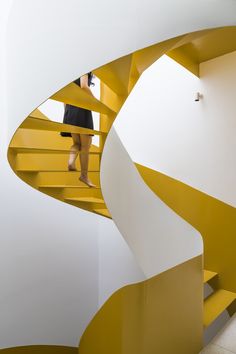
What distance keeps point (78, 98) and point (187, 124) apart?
187 cm

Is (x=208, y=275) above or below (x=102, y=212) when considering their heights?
below

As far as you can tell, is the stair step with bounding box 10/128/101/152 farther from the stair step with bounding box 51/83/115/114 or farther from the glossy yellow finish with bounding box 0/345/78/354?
the glossy yellow finish with bounding box 0/345/78/354

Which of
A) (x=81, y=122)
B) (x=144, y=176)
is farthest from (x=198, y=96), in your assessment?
(x=81, y=122)

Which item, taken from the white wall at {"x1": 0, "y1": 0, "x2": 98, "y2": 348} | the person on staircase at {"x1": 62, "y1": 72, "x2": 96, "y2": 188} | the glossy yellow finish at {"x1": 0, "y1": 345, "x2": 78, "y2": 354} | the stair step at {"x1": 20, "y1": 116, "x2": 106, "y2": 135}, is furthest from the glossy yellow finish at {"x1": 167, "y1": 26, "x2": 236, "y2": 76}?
the glossy yellow finish at {"x1": 0, "y1": 345, "x2": 78, "y2": 354}

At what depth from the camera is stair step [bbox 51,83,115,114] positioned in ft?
4.56

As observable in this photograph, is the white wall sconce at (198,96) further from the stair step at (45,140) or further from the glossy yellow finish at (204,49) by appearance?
the stair step at (45,140)

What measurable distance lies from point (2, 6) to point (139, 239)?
8.84 feet

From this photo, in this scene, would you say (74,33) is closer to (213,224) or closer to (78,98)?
(78,98)

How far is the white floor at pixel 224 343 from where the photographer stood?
1935 millimetres

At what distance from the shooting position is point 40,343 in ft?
10.5

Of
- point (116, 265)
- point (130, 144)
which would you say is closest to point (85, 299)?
point (116, 265)

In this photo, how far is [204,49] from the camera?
8.72ft

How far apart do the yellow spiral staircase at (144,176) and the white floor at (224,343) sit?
0.13 metres

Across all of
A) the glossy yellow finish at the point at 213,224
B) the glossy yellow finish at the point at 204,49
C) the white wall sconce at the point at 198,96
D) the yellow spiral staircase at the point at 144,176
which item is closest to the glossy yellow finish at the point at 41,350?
the yellow spiral staircase at the point at 144,176
